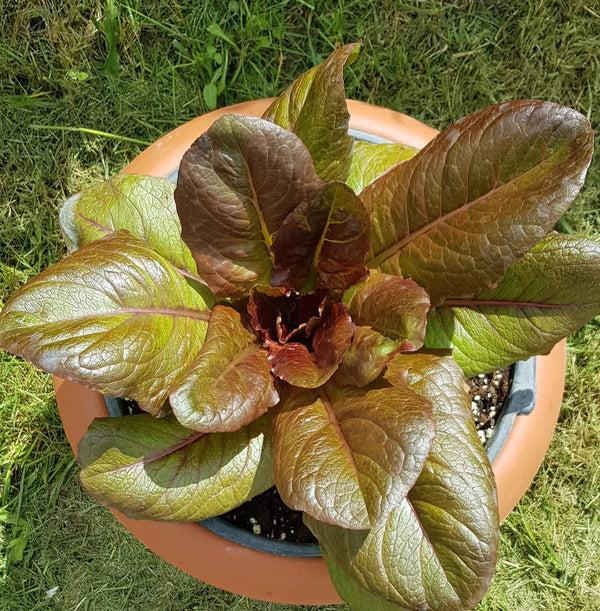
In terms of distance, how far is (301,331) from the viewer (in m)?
1.13

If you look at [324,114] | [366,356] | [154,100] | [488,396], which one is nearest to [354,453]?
[366,356]

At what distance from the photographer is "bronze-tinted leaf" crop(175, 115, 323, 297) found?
88cm

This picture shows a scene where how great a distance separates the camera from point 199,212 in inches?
37.3

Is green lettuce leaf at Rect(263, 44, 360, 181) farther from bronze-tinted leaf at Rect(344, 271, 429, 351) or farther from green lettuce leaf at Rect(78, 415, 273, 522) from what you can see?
green lettuce leaf at Rect(78, 415, 273, 522)

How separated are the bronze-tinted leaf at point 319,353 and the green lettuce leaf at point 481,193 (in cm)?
13

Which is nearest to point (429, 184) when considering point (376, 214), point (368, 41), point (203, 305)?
point (376, 214)

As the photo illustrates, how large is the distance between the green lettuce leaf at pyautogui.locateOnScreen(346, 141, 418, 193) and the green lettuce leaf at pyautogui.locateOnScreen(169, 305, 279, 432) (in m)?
0.34

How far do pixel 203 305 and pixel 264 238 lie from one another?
0.16 metres

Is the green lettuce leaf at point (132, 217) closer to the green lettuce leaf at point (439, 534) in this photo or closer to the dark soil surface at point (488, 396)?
the green lettuce leaf at point (439, 534)

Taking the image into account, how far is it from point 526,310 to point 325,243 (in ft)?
1.13

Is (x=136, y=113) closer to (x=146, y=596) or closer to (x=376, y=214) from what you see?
(x=376, y=214)

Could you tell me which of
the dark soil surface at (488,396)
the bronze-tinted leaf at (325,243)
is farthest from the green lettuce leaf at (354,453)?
the dark soil surface at (488,396)

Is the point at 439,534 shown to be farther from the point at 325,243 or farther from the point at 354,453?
the point at 325,243

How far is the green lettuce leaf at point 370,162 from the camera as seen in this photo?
120 centimetres
